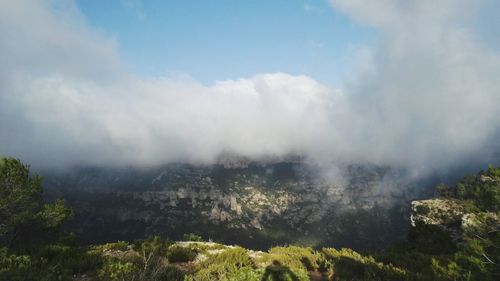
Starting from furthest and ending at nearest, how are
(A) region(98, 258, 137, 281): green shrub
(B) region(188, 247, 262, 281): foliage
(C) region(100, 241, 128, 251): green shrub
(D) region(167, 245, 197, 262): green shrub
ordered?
(C) region(100, 241, 128, 251): green shrub, (D) region(167, 245, 197, 262): green shrub, (B) region(188, 247, 262, 281): foliage, (A) region(98, 258, 137, 281): green shrub

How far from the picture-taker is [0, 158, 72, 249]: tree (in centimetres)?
A: 3312

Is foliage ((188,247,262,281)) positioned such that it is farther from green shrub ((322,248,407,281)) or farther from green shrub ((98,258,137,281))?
green shrub ((322,248,407,281))

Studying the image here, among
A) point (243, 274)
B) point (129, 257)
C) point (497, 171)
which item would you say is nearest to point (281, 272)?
point (243, 274)

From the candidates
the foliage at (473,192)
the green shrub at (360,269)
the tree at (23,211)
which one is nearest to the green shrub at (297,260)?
the green shrub at (360,269)

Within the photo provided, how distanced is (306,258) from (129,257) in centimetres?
989

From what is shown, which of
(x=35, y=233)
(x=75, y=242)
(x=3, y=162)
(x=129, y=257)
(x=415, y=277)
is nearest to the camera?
(x=415, y=277)

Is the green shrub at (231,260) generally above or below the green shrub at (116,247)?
above

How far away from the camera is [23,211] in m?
34.5

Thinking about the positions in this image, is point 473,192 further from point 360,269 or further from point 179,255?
point 179,255

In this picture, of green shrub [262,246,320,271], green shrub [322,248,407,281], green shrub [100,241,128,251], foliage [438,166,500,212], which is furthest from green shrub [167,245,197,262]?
foliage [438,166,500,212]

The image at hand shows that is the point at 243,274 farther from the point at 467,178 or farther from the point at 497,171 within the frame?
the point at 467,178

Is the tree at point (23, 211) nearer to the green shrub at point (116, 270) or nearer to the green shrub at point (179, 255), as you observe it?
the green shrub at point (179, 255)

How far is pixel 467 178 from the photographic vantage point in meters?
80.2

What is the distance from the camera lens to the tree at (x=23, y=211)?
33.1 meters
